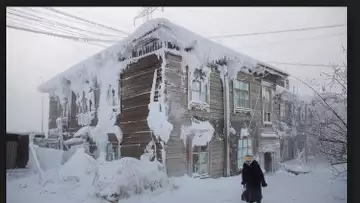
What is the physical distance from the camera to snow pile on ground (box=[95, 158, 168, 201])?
9.14ft

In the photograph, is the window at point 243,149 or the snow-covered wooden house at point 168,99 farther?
the window at point 243,149

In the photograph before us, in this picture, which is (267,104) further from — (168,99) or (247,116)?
(168,99)

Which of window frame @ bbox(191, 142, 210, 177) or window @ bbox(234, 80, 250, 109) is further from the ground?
window @ bbox(234, 80, 250, 109)

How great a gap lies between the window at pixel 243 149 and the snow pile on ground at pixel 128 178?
2.06 ft

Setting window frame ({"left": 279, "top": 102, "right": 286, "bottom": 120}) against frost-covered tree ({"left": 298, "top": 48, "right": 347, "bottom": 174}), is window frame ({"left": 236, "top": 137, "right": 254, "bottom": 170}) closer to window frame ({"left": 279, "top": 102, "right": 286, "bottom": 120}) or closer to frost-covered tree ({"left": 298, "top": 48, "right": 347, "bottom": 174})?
window frame ({"left": 279, "top": 102, "right": 286, "bottom": 120})

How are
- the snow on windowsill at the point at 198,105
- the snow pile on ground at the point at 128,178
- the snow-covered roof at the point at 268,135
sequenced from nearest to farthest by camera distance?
the snow pile on ground at the point at 128,178, the snow on windowsill at the point at 198,105, the snow-covered roof at the point at 268,135

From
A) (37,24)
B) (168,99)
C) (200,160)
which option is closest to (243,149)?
(200,160)

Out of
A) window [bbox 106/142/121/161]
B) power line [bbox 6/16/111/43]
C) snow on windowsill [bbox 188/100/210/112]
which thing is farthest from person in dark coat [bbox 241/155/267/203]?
power line [bbox 6/16/111/43]

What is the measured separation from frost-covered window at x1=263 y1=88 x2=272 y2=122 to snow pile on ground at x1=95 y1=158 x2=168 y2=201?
0.97 m

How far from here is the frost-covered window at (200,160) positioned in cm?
288

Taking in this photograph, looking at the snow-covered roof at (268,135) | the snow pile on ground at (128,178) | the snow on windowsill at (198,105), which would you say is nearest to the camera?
the snow pile on ground at (128,178)

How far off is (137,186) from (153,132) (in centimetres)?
43

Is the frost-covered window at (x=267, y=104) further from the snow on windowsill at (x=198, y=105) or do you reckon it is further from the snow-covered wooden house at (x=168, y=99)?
the snow on windowsill at (x=198, y=105)

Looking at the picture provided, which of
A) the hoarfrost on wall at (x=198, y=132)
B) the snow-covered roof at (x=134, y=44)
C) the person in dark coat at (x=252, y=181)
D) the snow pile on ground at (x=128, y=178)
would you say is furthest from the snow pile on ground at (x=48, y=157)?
the person in dark coat at (x=252, y=181)
